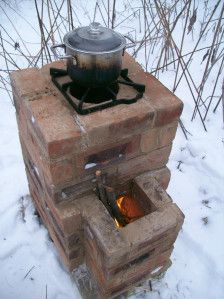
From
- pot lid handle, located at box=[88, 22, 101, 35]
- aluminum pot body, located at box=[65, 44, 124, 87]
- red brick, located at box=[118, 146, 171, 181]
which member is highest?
pot lid handle, located at box=[88, 22, 101, 35]

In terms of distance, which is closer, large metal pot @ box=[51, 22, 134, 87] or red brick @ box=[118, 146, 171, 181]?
large metal pot @ box=[51, 22, 134, 87]

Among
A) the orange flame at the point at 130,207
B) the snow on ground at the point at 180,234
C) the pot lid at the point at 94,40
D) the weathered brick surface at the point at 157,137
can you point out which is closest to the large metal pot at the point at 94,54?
the pot lid at the point at 94,40

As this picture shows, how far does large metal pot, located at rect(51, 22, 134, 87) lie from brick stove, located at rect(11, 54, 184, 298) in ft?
0.50

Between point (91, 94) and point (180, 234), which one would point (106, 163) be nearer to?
point (91, 94)

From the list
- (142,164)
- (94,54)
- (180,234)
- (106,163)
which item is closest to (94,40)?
(94,54)

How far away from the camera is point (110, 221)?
53.4 inches

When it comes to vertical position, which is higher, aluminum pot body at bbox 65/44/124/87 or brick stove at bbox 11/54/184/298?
aluminum pot body at bbox 65/44/124/87

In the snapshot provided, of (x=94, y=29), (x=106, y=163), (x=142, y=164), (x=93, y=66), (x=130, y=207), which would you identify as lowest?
(x=130, y=207)

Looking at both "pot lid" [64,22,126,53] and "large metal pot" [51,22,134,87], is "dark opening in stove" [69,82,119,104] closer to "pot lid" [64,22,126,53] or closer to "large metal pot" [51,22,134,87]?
"large metal pot" [51,22,134,87]

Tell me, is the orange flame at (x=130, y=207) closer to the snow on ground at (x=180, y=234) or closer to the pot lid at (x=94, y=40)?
the snow on ground at (x=180, y=234)

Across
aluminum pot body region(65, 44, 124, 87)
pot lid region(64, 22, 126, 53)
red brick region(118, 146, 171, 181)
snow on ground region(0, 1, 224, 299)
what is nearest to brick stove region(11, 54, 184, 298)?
red brick region(118, 146, 171, 181)

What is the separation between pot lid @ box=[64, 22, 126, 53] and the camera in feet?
3.84

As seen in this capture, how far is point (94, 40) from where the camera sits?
1180mm

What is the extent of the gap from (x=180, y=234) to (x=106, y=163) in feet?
3.39
